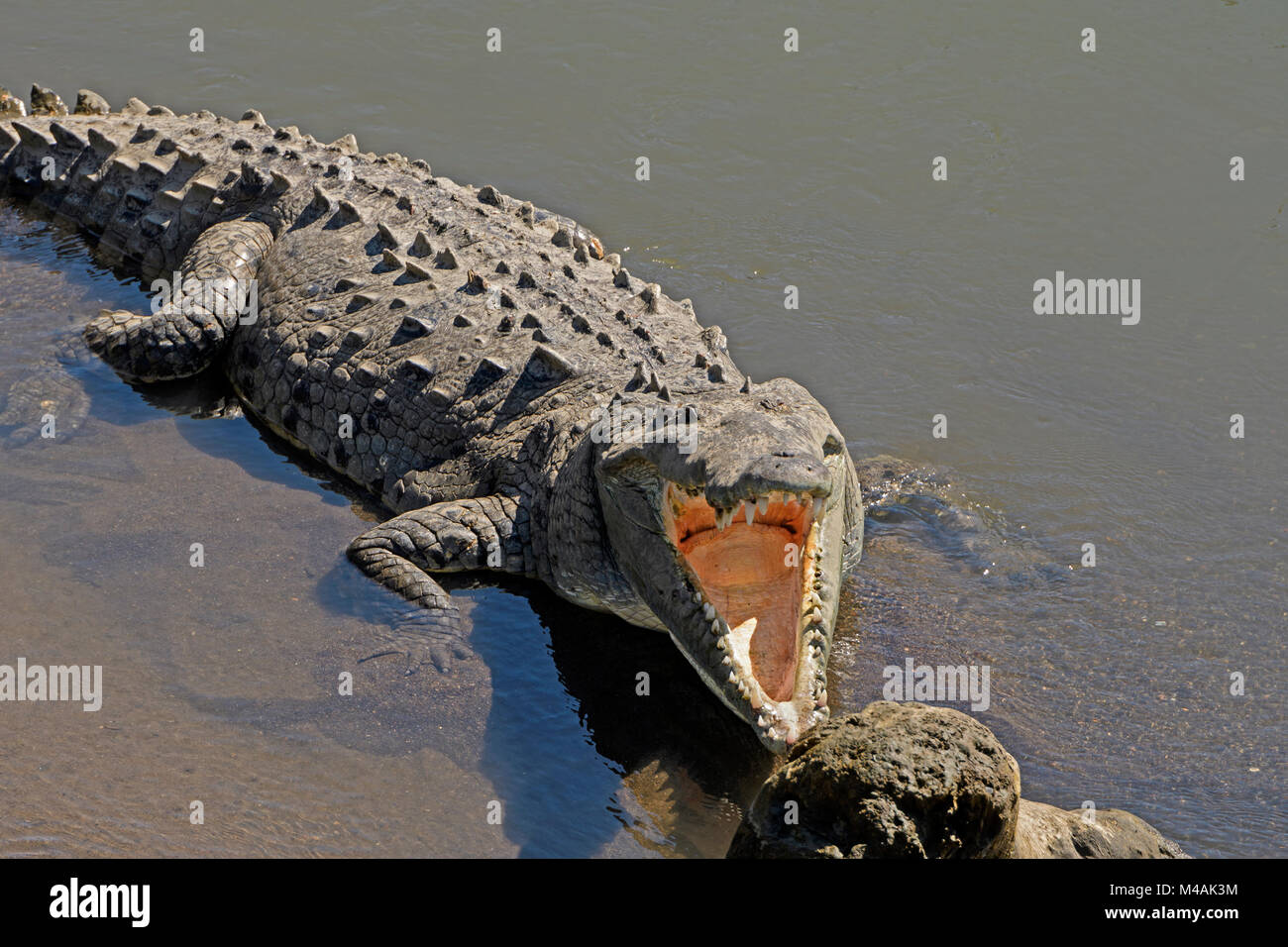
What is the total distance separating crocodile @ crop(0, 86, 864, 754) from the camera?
19.1ft

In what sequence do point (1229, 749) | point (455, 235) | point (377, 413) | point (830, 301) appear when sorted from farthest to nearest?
point (830, 301)
point (455, 235)
point (377, 413)
point (1229, 749)

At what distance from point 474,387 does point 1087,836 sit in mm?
4097

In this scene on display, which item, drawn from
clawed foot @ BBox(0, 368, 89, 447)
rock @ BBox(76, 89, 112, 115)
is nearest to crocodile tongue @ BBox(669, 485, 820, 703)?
clawed foot @ BBox(0, 368, 89, 447)

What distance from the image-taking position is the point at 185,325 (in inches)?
337

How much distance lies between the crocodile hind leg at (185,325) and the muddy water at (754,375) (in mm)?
186

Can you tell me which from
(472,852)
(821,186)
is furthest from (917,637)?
(821,186)

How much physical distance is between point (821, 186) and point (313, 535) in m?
5.83

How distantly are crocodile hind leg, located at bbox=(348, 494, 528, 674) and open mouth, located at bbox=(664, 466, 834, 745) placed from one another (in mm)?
1234

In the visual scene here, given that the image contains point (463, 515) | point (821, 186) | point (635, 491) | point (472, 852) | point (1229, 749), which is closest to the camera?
point (472, 852)

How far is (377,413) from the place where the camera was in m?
7.61

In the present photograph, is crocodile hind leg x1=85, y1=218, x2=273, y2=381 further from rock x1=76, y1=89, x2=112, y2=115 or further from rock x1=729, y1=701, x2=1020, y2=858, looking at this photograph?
rock x1=729, y1=701, x2=1020, y2=858

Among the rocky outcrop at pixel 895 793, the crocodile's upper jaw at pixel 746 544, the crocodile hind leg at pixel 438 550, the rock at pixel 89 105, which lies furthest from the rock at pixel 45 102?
the rocky outcrop at pixel 895 793

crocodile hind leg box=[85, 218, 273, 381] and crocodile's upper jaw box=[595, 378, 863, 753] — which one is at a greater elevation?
crocodile hind leg box=[85, 218, 273, 381]

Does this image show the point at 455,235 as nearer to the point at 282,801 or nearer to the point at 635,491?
the point at 635,491
